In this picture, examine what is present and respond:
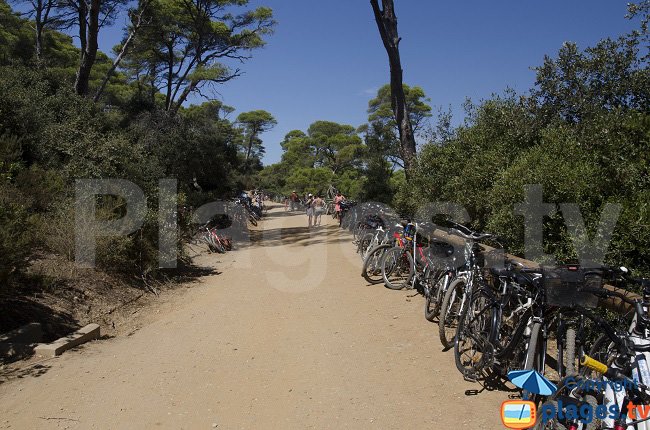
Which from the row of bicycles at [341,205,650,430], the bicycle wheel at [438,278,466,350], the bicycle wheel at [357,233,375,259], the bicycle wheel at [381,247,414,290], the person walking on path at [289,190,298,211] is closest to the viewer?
the row of bicycles at [341,205,650,430]

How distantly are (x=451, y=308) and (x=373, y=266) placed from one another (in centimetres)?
329

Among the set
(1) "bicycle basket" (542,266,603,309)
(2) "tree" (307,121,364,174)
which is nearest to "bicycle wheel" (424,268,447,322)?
(1) "bicycle basket" (542,266,603,309)

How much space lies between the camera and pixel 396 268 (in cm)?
751

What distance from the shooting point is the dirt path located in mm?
3488

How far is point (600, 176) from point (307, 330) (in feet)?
12.3

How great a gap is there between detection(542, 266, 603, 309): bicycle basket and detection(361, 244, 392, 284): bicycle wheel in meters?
4.46

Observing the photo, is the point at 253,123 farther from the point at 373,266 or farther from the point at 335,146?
the point at 373,266

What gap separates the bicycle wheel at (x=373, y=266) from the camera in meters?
7.83

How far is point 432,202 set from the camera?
888cm

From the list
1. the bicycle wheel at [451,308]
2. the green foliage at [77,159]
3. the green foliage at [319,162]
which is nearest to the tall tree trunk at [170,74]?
the green foliage at [77,159]

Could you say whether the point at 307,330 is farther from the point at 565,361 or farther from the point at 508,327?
the point at 565,361

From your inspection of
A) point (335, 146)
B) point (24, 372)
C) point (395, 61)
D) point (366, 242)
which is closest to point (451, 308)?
point (24, 372)

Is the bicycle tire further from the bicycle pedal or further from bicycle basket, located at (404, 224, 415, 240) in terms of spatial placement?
bicycle basket, located at (404, 224, 415, 240)

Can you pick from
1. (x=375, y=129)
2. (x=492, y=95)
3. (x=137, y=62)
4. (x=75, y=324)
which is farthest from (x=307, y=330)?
(x=137, y=62)
